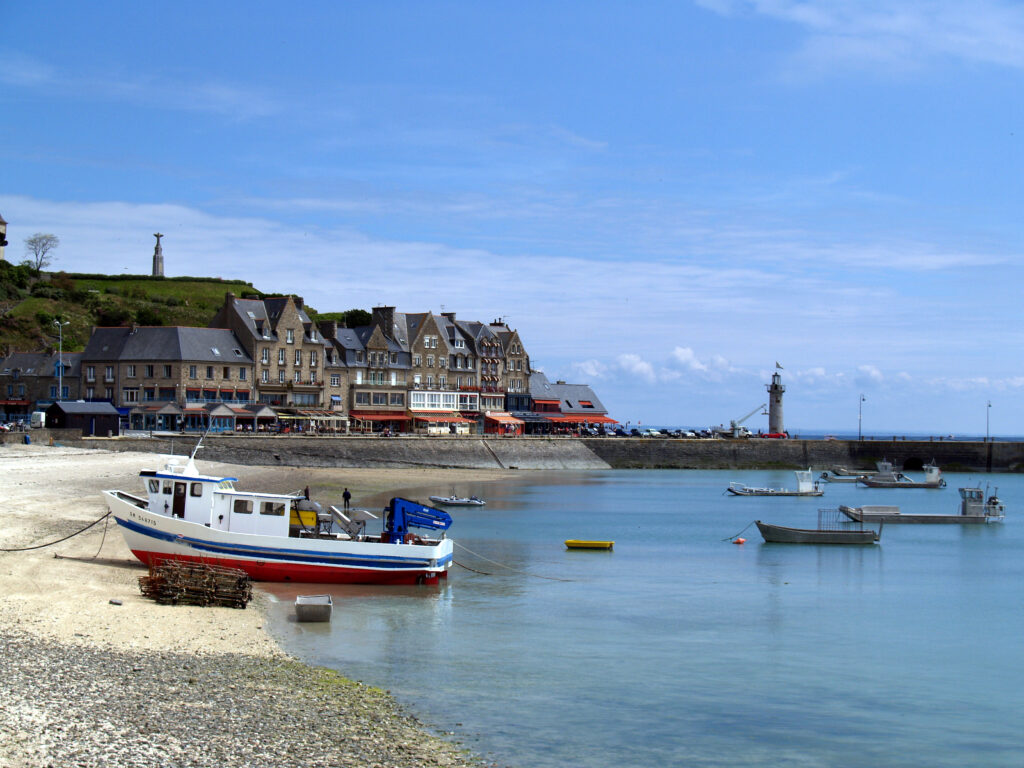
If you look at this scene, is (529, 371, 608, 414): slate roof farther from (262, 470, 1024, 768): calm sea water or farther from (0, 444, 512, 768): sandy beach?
(0, 444, 512, 768): sandy beach

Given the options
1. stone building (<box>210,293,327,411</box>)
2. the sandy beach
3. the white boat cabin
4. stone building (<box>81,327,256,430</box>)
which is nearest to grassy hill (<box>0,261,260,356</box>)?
stone building (<box>81,327,256,430</box>)

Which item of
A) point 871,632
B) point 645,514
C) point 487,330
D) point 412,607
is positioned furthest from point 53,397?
point 871,632

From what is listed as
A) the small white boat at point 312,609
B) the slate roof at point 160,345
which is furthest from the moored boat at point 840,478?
the small white boat at point 312,609

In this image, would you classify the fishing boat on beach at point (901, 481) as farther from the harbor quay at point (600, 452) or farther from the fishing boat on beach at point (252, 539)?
the fishing boat on beach at point (252, 539)

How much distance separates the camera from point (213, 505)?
96.2 ft

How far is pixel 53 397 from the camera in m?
85.3

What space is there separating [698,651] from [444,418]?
78.9 metres

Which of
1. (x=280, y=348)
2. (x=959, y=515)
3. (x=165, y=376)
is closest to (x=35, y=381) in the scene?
(x=165, y=376)

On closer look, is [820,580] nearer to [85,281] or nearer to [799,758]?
[799,758]

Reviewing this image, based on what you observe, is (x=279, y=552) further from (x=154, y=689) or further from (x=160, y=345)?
(x=160, y=345)

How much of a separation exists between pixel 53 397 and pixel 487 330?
147 feet

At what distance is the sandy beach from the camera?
1350cm

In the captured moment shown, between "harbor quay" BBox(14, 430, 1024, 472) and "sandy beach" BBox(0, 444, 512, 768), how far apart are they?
48.9 m

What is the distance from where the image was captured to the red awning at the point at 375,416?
97.3 metres
